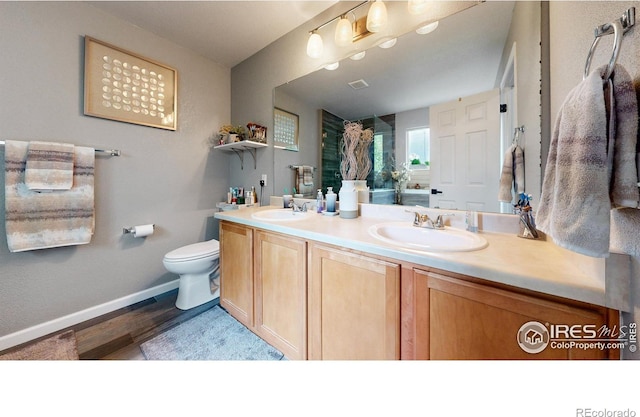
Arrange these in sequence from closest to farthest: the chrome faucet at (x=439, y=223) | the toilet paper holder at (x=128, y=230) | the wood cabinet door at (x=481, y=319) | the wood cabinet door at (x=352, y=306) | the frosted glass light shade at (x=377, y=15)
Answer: the wood cabinet door at (x=481, y=319) → the wood cabinet door at (x=352, y=306) → the chrome faucet at (x=439, y=223) → the frosted glass light shade at (x=377, y=15) → the toilet paper holder at (x=128, y=230)

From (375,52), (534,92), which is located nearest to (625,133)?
(534,92)

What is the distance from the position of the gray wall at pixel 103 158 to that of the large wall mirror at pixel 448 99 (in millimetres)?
1458

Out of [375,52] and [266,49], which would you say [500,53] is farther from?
[266,49]

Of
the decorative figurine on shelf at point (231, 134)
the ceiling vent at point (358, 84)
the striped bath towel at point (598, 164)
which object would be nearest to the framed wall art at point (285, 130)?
the decorative figurine on shelf at point (231, 134)

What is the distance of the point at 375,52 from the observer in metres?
1.37

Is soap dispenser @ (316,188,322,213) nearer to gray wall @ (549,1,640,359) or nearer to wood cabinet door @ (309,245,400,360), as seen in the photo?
wood cabinet door @ (309,245,400,360)

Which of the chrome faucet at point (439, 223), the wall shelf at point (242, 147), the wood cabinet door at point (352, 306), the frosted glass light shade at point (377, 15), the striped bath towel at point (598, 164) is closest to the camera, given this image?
the striped bath towel at point (598, 164)

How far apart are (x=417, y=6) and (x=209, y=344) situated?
2.39 metres

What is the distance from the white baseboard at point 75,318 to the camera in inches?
51.9

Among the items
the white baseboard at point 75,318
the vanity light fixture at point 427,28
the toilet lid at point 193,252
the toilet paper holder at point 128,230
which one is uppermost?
the vanity light fixture at point 427,28

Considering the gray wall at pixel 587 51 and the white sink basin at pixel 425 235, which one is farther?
the white sink basin at pixel 425 235

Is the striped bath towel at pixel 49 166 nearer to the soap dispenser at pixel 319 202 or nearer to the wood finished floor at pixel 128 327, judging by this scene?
the wood finished floor at pixel 128 327

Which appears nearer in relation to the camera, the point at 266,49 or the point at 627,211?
the point at 627,211
